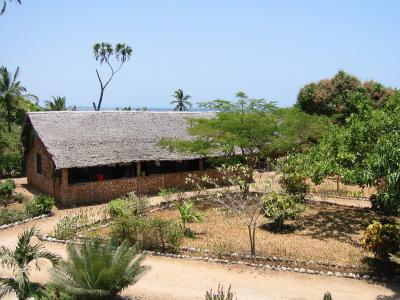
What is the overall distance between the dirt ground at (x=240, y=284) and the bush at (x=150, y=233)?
104 centimetres

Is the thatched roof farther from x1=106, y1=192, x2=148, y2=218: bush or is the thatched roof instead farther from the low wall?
x1=106, y1=192, x2=148, y2=218: bush

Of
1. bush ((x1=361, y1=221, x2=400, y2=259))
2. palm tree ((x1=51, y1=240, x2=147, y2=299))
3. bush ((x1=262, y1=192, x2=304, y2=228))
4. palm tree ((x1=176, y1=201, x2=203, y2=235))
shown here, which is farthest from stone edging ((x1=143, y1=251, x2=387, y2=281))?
bush ((x1=262, y1=192, x2=304, y2=228))

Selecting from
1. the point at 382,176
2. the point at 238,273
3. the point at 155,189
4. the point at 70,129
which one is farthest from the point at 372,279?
the point at 70,129

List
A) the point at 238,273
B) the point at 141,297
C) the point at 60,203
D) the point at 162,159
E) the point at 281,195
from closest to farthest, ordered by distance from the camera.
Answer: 1. the point at 141,297
2. the point at 238,273
3. the point at 281,195
4. the point at 60,203
5. the point at 162,159

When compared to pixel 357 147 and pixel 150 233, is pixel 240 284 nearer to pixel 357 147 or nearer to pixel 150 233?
pixel 150 233

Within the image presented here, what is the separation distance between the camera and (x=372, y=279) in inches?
510

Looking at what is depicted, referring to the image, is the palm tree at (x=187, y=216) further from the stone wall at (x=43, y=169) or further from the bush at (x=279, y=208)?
the stone wall at (x=43, y=169)

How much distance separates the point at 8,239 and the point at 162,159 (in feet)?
31.6

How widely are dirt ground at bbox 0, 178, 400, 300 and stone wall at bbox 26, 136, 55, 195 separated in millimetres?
10055

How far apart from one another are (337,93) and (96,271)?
28.5 meters

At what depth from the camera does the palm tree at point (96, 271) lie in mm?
10828

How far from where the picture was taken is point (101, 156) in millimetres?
23172

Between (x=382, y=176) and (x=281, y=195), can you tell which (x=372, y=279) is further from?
(x=281, y=195)

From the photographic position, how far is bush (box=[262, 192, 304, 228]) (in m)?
18.1
